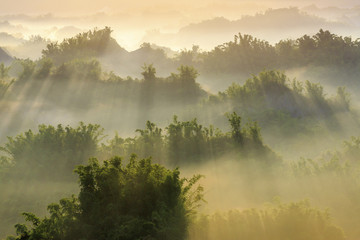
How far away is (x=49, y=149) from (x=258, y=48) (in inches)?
1492

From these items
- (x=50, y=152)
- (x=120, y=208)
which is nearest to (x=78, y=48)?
(x=50, y=152)

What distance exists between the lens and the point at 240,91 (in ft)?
93.6

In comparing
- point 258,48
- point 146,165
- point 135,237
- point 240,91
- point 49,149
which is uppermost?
point 258,48

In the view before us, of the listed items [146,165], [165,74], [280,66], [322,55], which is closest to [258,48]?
[280,66]

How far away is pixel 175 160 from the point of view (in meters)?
14.6

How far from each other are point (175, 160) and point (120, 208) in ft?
24.0

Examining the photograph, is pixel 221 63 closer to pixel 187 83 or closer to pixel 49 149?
pixel 187 83

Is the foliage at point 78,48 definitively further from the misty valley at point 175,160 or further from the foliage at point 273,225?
the foliage at point 273,225

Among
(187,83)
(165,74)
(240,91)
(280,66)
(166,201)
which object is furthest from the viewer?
(165,74)

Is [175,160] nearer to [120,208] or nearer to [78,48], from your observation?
[120,208]

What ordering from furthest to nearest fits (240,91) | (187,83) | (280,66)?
(280,66)
(187,83)
(240,91)

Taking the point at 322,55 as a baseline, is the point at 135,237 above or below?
below

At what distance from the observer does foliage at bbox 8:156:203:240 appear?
22.9 ft

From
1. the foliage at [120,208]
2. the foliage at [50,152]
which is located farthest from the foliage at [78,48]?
the foliage at [120,208]
